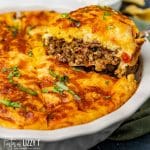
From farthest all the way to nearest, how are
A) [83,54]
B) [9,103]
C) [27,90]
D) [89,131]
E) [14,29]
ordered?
1. [14,29]
2. [83,54]
3. [27,90]
4. [9,103]
5. [89,131]

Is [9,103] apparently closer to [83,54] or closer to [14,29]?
[83,54]

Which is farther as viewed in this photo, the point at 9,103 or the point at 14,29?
the point at 14,29

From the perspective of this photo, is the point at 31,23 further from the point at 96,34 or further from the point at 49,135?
the point at 49,135

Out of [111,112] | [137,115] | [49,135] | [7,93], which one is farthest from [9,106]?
[137,115]

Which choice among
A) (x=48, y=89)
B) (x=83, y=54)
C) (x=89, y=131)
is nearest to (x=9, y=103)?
(x=48, y=89)

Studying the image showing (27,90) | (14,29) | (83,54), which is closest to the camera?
(27,90)

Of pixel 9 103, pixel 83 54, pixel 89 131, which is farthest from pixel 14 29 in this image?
pixel 89 131

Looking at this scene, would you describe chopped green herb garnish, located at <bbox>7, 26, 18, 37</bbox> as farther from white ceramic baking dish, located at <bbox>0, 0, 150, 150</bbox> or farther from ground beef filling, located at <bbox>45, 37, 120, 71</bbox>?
white ceramic baking dish, located at <bbox>0, 0, 150, 150</bbox>
